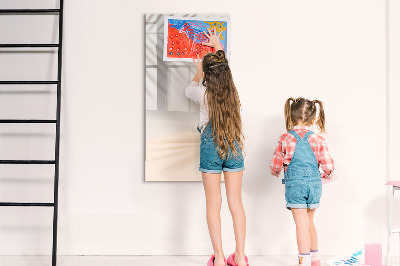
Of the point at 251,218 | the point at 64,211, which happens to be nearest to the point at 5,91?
the point at 64,211

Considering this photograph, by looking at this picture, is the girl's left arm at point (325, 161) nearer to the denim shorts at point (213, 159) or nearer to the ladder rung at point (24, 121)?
the denim shorts at point (213, 159)

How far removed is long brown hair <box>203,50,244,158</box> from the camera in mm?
2730

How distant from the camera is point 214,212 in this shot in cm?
282

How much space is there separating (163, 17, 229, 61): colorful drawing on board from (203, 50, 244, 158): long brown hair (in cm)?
45

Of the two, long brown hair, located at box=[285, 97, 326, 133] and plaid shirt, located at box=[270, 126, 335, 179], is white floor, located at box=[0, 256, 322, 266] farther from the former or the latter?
long brown hair, located at box=[285, 97, 326, 133]

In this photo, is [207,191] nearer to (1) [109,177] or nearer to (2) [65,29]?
(1) [109,177]

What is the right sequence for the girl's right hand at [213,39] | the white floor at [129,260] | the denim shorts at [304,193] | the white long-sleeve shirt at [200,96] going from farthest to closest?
the girl's right hand at [213,39] → the white floor at [129,260] → the white long-sleeve shirt at [200,96] → the denim shorts at [304,193]

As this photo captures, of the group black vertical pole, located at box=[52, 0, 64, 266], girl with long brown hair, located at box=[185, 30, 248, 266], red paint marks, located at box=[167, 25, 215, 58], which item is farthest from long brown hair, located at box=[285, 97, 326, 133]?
black vertical pole, located at box=[52, 0, 64, 266]

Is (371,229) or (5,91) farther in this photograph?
(5,91)

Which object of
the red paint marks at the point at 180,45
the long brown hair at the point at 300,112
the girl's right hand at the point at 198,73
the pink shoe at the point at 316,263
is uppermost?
the red paint marks at the point at 180,45

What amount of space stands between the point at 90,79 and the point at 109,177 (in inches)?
27.9

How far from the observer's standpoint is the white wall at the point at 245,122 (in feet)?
10.6

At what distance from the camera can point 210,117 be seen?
276 centimetres

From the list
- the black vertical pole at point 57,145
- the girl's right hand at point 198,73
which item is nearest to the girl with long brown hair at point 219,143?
the girl's right hand at point 198,73
